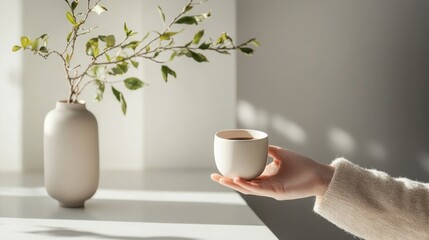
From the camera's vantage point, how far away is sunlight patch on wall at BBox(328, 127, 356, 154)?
2383 millimetres

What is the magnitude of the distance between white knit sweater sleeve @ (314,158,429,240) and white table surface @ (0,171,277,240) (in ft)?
0.56

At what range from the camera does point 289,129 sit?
236cm

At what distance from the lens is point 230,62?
89.3 inches

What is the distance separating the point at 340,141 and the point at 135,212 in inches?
37.1

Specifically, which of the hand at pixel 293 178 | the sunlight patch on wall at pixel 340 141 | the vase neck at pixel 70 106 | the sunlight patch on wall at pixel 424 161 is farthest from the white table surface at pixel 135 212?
the sunlight patch on wall at pixel 424 161

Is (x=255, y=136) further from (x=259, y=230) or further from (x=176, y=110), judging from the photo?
(x=176, y=110)

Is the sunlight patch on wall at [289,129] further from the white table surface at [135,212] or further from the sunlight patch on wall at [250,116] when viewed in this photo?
the white table surface at [135,212]

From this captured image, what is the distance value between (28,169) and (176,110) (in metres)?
0.52

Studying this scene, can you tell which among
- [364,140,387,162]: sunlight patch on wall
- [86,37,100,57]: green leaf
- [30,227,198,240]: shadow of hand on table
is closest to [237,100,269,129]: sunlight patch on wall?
[364,140,387,162]: sunlight patch on wall

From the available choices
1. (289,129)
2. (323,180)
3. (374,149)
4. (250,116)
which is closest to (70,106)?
(323,180)

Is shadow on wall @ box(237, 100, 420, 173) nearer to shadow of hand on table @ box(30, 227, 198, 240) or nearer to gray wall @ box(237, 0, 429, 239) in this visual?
gray wall @ box(237, 0, 429, 239)

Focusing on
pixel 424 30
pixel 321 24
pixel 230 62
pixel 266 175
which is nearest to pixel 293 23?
pixel 321 24

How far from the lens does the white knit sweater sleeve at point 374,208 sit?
4.98ft

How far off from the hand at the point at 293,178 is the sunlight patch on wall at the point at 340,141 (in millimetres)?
823
